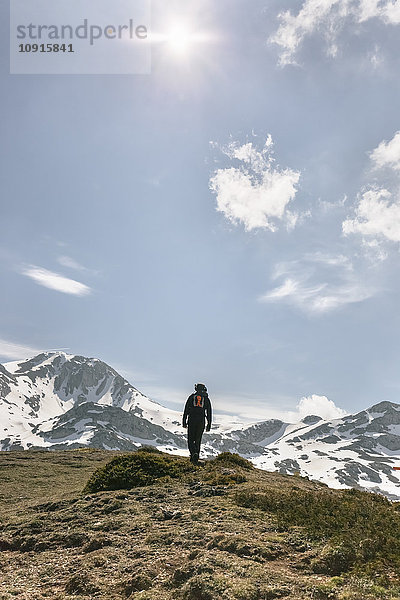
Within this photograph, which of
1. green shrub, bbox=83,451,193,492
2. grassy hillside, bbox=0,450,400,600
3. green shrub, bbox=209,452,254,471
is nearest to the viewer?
grassy hillside, bbox=0,450,400,600

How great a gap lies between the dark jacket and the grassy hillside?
6.22 m

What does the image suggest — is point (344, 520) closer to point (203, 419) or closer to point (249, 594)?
point (249, 594)

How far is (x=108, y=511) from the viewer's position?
12.0m

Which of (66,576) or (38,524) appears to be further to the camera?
(38,524)

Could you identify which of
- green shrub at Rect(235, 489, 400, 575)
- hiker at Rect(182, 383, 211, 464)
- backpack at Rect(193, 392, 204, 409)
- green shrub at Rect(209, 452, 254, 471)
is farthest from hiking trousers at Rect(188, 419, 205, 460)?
green shrub at Rect(235, 489, 400, 575)

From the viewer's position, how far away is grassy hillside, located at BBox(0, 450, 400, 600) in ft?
21.4

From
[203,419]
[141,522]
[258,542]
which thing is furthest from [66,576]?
[203,419]

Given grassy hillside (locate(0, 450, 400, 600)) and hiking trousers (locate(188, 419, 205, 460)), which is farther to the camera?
hiking trousers (locate(188, 419, 205, 460))

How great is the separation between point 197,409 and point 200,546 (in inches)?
515

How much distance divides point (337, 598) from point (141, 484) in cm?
1158

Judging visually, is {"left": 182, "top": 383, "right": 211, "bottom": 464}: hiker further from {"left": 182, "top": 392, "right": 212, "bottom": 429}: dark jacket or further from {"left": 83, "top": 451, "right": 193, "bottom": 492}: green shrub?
{"left": 83, "top": 451, "right": 193, "bottom": 492}: green shrub

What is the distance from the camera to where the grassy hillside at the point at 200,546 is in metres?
6.53

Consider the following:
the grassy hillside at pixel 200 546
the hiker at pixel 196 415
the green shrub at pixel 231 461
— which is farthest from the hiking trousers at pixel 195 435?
the grassy hillside at pixel 200 546

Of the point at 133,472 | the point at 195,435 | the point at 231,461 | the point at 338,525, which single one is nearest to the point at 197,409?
the point at 195,435
